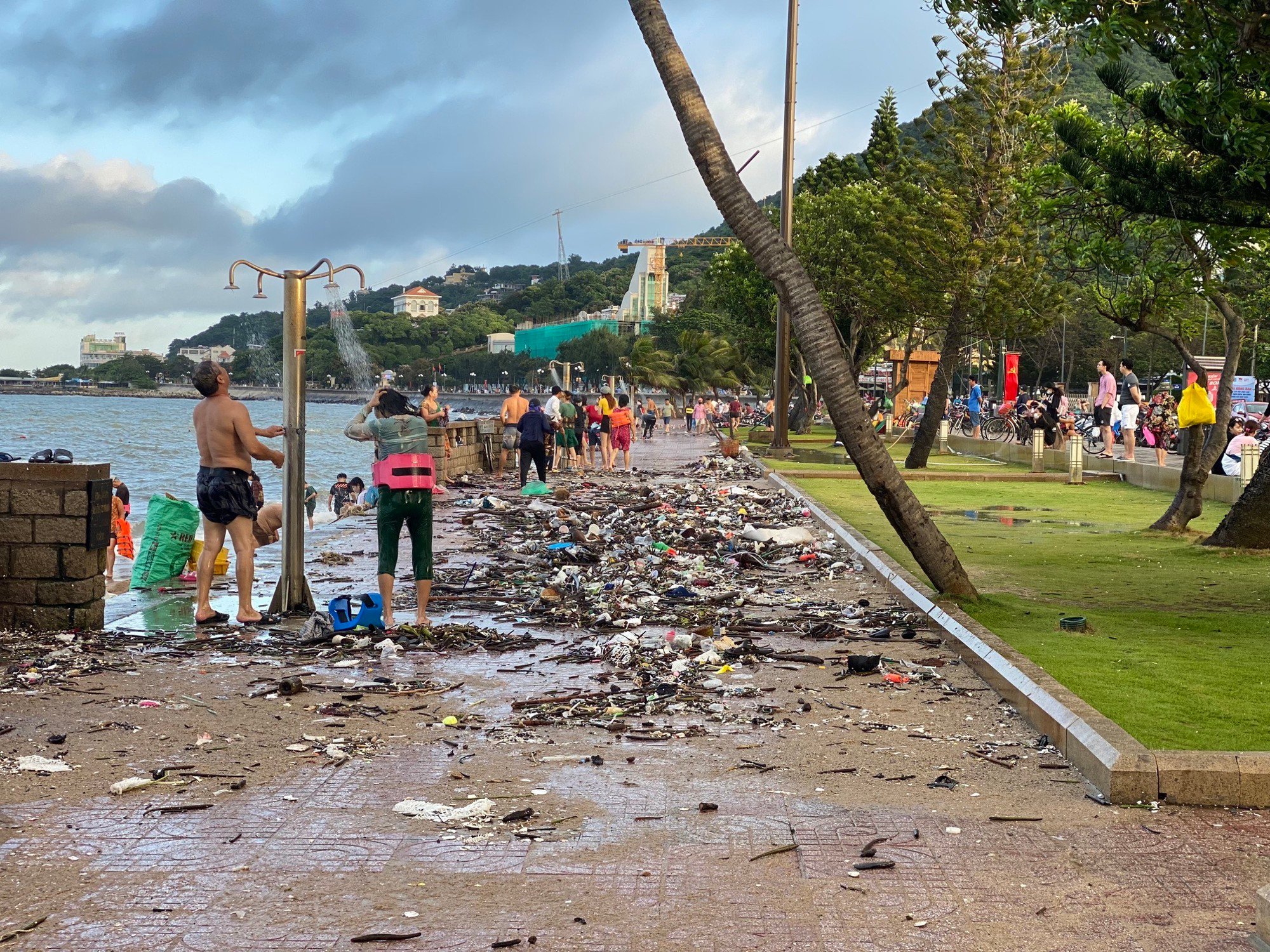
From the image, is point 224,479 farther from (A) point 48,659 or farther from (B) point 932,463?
(B) point 932,463

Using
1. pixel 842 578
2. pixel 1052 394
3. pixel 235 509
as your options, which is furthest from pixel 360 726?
pixel 1052 394

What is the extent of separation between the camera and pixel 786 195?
3111 cm

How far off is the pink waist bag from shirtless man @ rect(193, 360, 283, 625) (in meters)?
0.75

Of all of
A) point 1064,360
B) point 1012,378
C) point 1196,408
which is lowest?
point 1196,408

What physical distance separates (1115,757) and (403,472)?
520 cm

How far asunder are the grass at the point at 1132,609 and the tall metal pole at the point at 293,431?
15.9 feet

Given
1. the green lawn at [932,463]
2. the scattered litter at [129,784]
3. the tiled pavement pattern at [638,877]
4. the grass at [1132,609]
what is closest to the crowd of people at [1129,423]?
the green lawn at [932,463]

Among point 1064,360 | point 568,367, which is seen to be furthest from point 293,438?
point 568,367

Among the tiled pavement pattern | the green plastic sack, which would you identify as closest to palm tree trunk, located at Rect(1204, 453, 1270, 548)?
the tiled pavement pattern

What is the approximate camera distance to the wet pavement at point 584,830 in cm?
404

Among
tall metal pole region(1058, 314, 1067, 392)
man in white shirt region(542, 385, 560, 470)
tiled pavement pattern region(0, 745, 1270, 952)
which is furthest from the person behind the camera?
tall metal pole region(1058, 314, 1067, 392)

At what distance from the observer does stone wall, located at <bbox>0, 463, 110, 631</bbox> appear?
8.76 m

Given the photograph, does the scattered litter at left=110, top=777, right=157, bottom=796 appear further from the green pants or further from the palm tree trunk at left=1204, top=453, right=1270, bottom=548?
the palm tree trunk at left=1204, top=453, right=1270, bottom=548

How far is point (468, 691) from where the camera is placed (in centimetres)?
737
